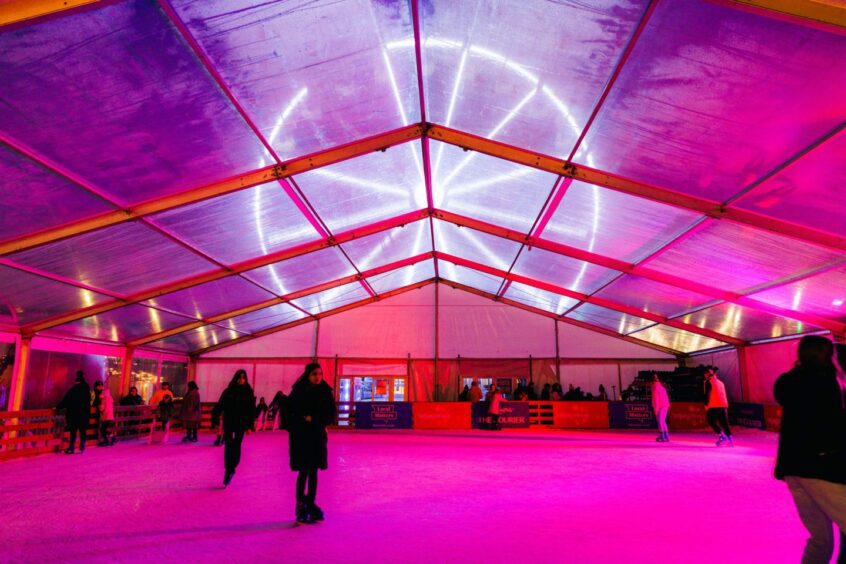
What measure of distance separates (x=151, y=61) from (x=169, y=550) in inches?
176

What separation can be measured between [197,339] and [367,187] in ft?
35.7

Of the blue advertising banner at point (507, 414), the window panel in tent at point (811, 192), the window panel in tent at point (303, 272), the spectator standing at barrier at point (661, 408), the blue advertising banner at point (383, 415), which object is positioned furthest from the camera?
the blue advertising banner at point (383, 415)

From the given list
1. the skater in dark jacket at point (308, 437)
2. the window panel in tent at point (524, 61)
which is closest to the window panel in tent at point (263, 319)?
the window panel in tent at point (524, 61)

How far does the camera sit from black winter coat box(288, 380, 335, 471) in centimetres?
441

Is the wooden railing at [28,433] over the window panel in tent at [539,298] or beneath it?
beneath

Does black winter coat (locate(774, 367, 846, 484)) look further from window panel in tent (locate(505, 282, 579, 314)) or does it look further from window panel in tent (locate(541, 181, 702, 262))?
window panel in tent (locate(505, 282, 579, 314))

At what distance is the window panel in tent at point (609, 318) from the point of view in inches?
629

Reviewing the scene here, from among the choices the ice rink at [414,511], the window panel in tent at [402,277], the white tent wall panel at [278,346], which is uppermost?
the window panel in tent at [402,277]

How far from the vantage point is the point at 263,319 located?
17344 millimetres

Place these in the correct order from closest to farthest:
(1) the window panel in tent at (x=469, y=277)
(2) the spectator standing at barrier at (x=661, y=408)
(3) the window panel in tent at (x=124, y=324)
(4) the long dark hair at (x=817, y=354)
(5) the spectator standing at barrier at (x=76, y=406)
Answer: (4) the long dark hair at (x=817, y=354) → (5) the spectator standing at barrier at (x=76, y=406) → (2) the spectator standing at barrier at (x=661, y=408) → (3) the window panel in tent at (x=124, y=324) → (1) the window panel in tent at (x=469, y=277)

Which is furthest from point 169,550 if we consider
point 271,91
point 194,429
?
point 194,429

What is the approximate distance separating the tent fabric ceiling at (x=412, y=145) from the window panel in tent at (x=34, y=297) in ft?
0.21

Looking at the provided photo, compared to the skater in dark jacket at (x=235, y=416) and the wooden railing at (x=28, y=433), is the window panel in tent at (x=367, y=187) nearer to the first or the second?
the skater in dark jacket at (x=235, y=416)

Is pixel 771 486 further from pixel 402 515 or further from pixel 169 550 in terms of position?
pixel 169 550
